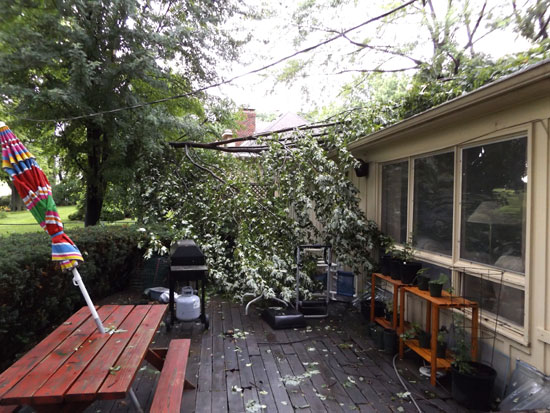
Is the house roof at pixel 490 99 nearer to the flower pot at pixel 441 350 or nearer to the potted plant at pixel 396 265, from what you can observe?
the potted plant at pixel 396 265

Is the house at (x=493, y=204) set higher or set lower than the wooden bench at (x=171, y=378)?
higher

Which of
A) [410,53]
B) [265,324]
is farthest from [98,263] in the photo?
[410,53]

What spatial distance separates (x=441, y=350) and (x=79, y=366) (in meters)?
3.01

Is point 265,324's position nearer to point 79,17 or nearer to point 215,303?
point 215,303

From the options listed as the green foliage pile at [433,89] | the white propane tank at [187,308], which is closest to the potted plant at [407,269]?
the green foliage pile at [433,89]

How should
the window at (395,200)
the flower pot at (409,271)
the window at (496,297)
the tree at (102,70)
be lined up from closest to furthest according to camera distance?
the window at (496,297) < the flower pot at (409,271) < the window at (395,200) < the tree at (102,70)

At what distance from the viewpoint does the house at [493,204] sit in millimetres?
2502

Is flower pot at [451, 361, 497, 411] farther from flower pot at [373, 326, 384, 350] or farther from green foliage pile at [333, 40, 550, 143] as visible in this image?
green foliage pile at [333, 40, 550, 143]

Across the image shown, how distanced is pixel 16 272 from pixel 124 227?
9.89ft

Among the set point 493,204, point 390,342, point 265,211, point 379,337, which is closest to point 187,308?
point 265,211

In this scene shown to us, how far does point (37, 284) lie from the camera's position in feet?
11.5

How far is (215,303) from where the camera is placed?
18.4 feet

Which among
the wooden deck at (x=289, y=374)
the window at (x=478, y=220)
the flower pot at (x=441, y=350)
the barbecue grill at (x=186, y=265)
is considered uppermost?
the window at (x=478, y=220)

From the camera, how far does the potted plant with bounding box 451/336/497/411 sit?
105 inches
